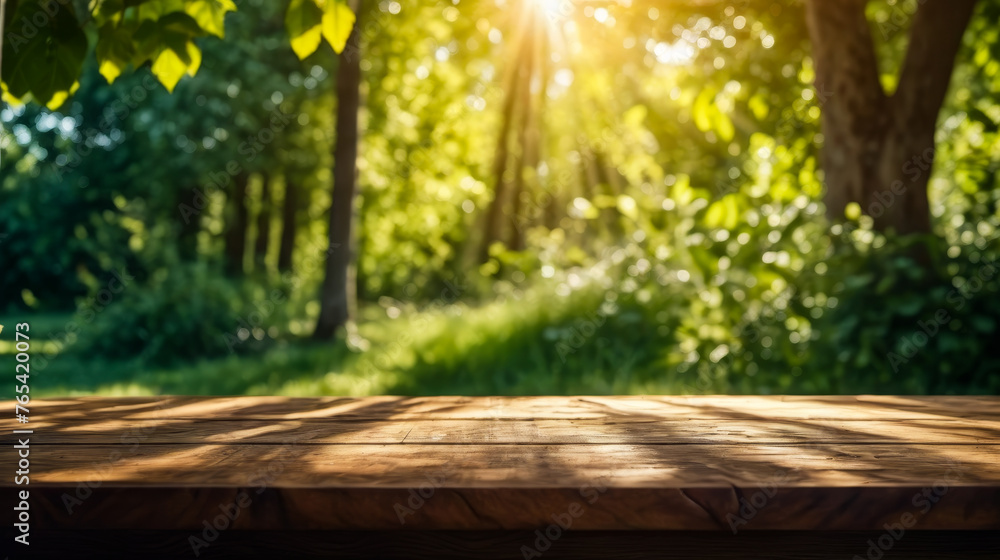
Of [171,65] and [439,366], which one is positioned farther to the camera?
[439,366]

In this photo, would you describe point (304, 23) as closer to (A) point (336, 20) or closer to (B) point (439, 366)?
(A) point (336, 20)

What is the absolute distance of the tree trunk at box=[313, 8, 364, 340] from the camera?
11102 mm

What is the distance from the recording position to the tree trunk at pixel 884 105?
19.1 feet

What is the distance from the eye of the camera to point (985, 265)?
17.5ft

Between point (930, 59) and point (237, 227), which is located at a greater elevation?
point (930, 59)

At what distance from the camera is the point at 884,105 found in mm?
5922

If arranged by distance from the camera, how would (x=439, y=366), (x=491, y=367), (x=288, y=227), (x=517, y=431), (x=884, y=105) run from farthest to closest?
(x=288, y=227), (x=439, y=366), (x=491, y=367), (x=884, y=105), (x=517, y=431)

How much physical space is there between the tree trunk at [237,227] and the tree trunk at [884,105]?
47.5 feet

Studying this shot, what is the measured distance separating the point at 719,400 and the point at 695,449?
28.9 inches

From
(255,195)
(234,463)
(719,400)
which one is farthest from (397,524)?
(255,195)

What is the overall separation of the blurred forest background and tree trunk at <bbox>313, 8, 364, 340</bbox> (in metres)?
0.03

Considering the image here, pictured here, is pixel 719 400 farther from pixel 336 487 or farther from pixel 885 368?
pixel 885 368

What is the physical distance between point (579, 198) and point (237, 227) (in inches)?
507

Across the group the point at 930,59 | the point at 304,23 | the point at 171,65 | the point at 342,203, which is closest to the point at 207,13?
the point at 171,65
